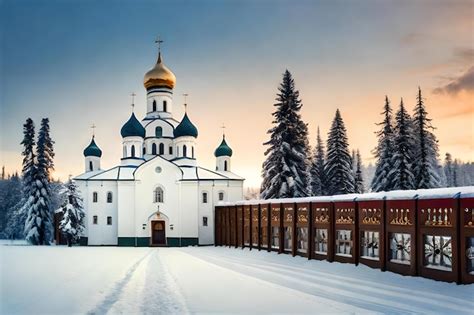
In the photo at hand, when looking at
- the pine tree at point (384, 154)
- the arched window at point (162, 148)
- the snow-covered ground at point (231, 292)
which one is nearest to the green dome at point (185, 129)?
the arched window at point (162, 148)

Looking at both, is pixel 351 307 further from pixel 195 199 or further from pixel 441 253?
pixel 195 199

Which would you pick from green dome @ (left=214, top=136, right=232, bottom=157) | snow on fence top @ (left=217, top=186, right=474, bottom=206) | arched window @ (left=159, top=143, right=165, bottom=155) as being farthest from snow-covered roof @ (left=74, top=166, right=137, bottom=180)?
snow on fence top @ (left=217, top=186, right=474, bottom=206)

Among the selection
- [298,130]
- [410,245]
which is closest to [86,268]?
[410,245]

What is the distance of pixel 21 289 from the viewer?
12547 millimetres

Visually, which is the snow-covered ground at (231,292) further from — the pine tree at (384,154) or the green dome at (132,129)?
the green dome at (132,129)

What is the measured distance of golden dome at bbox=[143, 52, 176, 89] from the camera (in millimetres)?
51250

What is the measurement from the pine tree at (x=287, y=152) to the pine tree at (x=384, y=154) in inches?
275

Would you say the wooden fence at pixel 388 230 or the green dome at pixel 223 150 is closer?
the wooden fence at pixel 388 230

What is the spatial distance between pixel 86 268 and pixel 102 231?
88.6 feet

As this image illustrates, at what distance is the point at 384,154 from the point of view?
4078 cm

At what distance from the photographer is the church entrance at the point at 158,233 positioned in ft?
143

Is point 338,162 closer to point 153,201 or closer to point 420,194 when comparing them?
A: point 153,201

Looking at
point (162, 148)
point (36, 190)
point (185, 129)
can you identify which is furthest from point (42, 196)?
point (185, 129)

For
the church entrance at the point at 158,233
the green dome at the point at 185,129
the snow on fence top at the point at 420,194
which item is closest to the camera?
the snow on fence top at the point at 420,194
